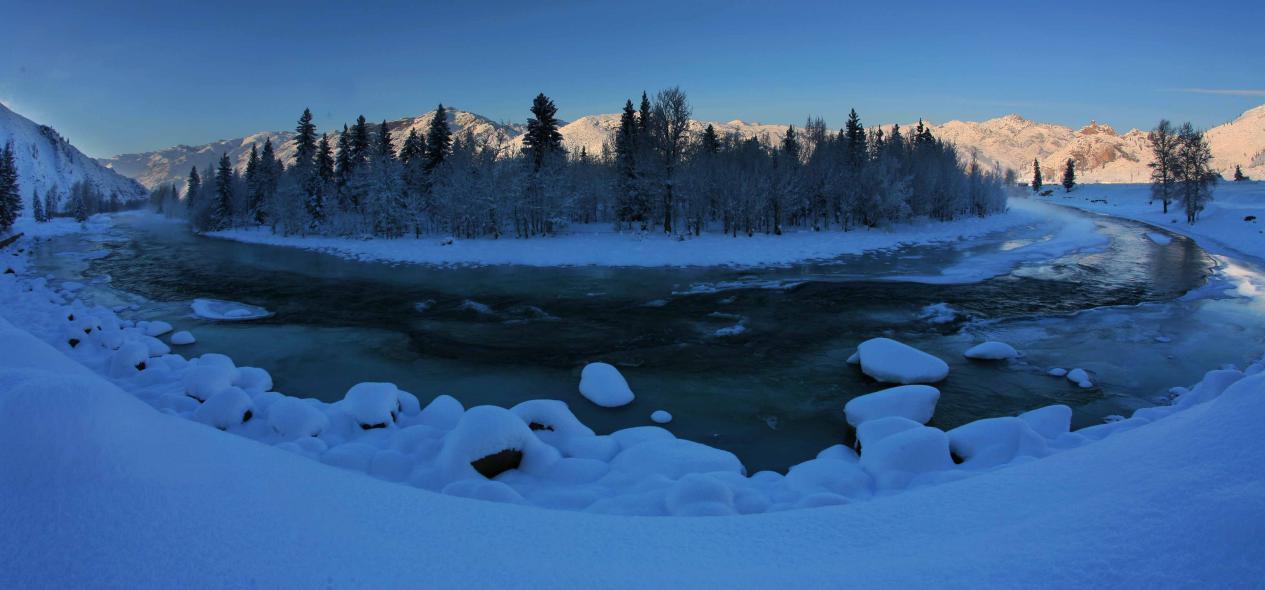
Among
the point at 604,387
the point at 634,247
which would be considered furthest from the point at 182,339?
the point at 634,247

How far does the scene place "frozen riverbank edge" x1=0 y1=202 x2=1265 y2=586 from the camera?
286cm

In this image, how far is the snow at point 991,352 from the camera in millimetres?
12555

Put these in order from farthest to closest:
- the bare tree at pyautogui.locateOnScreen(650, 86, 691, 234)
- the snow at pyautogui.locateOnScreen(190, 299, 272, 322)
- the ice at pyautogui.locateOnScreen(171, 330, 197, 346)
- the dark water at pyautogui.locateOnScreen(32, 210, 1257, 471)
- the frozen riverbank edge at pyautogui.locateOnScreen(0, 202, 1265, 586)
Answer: the bare tree at pyautogui.locateOnScreen(650, 86, 691, 234) < the snow at pyautogui.locateOnScreen(190, 299, 272, 322) < the ice at pyautogui.locateOnScreen(171, 330, 197, 346) < the dark water at pyautogui.locateOnScreen(32, 210, 1257, 471) < the frozen riverbank edge at pyautogui.locateOnScreen(0, 202, 1265, 586)

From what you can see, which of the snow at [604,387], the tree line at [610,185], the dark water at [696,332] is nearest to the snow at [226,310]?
the dark water at [696,332]

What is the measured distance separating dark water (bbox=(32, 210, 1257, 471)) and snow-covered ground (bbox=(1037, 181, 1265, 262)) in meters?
9.81

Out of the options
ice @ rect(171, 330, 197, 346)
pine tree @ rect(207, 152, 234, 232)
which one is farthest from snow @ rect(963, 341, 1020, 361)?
pine tree @ rect(207, 152, 234, 232)

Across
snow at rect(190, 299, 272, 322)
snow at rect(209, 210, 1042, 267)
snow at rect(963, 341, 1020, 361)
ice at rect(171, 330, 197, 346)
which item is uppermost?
snow at rect(209, 210, 1042, 267)

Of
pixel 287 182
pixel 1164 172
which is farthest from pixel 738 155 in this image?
pixel 287 182

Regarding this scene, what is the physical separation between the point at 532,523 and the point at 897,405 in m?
6.68

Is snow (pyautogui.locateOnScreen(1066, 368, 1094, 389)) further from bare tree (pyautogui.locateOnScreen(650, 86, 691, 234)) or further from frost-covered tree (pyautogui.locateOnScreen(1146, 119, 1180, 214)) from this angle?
frost-covered tree (pyautogui.locateOnScreen(1146, 119, 1180, 214))

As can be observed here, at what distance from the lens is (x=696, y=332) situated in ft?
52.1

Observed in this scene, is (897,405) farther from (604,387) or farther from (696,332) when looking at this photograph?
(696,332)

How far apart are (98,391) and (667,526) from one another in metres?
4.10

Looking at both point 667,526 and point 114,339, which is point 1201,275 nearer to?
point 667,526
